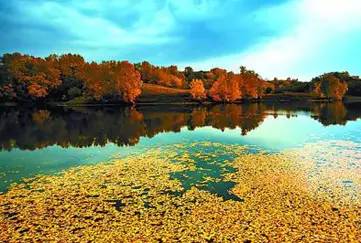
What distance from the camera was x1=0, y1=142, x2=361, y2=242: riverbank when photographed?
13.6 m

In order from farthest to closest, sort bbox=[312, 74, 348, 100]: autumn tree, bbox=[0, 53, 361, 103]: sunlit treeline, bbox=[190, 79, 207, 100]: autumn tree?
bbox=[312, 74, 348, 100]: autumn tree < bbox=[190, 79, 207, 100]: autumn tree < bbox=[0, 53, 361, 103]: sunlit treeline

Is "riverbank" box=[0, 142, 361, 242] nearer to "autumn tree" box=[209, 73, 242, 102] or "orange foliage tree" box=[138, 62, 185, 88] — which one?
"autumn tree" box=[209, 73, 242, 102]

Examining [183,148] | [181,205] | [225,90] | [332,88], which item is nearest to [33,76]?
[225,90]

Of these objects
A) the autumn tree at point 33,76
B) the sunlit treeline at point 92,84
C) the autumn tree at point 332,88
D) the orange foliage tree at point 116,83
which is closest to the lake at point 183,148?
the orange foliage tree at point 116,83

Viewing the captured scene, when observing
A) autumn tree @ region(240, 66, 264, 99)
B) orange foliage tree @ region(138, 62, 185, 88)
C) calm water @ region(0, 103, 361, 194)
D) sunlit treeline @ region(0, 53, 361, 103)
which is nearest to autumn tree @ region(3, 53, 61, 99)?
sunlit treeline @ region(0, 53, 361, 103)

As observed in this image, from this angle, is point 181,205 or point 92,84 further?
point 92,84

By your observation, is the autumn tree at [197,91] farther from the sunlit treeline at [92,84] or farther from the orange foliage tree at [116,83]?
the orange foliage tree at [116,83]

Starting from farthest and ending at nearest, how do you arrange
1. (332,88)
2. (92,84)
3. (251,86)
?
(251,86), (332,88), (92,84)

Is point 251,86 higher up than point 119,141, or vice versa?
point 251,86

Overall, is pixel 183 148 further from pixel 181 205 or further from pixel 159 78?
pixel 159 78

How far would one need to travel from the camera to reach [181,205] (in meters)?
16.7

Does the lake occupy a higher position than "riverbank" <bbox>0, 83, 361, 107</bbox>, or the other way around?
"riverbank" <bbox>0, 83, 361, 107</bbox>

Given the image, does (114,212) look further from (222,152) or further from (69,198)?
(222,152)

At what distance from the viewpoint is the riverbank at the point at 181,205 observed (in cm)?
1355
